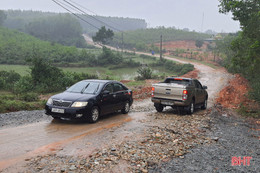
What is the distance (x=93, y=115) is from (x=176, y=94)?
4518 mm

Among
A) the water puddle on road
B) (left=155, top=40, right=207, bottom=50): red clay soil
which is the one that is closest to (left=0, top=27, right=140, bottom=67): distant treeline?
the water puddle on road

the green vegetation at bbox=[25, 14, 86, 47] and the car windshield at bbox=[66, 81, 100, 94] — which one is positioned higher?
the green vegetation at bbox=[25, 14, 86, 47]

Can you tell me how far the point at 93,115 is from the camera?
10.6 meters

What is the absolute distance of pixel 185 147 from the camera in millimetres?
8156

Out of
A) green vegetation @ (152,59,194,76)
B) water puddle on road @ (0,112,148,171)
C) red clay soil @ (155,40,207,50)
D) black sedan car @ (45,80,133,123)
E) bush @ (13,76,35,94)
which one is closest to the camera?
water puddle on road @ (0,112,148,171)

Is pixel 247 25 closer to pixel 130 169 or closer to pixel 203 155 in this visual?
pixel 203 155

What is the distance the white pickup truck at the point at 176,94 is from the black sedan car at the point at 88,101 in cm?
176

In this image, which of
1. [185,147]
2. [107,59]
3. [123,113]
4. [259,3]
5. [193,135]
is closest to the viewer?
[185,147]

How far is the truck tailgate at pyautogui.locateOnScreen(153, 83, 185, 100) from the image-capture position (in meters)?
13.0

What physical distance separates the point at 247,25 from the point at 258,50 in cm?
387

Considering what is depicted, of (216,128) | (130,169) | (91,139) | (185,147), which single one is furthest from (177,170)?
(216,128)

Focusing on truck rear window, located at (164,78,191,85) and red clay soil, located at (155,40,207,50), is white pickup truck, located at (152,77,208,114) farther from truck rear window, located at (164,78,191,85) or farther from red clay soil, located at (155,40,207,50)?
red clay soil, located at (155,40,207,50)

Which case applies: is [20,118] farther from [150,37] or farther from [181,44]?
[150,37]

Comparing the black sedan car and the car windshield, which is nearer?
the black sedan car
